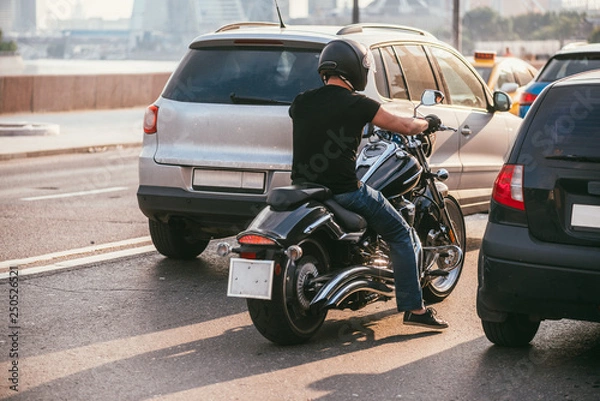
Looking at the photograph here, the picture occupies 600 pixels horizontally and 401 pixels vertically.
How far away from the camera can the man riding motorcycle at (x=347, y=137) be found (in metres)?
5.95

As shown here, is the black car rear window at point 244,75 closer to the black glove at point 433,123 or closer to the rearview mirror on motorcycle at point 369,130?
A: the rearview mirror on motorcycle at point 369,130

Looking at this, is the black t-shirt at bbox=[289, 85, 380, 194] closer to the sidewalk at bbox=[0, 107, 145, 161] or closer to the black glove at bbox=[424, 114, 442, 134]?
the black glove at bbox=[424, 114, 442, 134]

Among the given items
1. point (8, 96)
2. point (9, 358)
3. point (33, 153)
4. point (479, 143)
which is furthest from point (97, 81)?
point (9, 358)

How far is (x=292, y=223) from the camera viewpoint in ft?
19.3

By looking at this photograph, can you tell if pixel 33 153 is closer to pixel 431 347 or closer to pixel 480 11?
pixel 431 347

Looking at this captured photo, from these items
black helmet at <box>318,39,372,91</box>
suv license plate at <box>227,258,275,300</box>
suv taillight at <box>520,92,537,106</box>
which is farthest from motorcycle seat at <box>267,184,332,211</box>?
suv taillight at <box>520,92,537,106</box>

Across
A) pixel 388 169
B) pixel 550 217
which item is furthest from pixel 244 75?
pixel 550 217

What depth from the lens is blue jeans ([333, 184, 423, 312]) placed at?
608 cm

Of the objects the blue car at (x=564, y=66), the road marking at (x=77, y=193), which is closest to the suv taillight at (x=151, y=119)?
the road marking at (x=77, y=193)

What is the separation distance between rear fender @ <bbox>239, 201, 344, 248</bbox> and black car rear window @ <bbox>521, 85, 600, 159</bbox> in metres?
1.11

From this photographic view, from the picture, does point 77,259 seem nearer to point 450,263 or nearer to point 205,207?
point 205,207

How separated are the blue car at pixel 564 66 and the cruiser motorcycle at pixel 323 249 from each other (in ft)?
25.4

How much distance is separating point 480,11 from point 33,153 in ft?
311

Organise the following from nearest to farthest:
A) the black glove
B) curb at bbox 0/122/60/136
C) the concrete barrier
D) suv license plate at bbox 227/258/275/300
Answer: suv license plate at bbox 227/258/275/300, the black glove, curb at bbox 0/122/60/136, the concrete barrier
